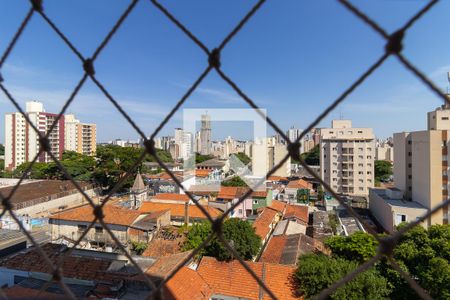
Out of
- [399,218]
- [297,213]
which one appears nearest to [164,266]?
[297,213]

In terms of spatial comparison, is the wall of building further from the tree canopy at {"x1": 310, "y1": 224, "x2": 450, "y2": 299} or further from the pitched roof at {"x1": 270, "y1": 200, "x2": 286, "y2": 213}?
the pitched roof at {"x1": 270, "y1": 200, "x2": 286, "y2": 213}

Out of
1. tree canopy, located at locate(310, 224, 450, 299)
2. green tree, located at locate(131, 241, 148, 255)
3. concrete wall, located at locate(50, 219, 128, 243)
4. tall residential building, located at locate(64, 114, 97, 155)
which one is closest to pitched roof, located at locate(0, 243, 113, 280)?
green tree, located at locate(131, 241, 148, 255)

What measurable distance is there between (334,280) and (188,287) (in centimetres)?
183

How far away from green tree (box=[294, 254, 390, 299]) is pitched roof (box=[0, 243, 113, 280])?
256 cm

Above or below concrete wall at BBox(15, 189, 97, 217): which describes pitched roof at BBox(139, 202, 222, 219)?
above

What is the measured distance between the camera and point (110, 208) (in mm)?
7023

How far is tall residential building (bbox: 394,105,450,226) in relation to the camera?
24.8 ft

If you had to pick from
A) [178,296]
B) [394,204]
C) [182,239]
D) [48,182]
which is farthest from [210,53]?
[48,182]

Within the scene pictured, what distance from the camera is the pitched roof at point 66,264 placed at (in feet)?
11.9

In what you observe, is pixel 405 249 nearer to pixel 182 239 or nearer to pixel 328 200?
pixel 182 239

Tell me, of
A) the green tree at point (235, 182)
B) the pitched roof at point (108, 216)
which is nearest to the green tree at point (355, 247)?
the pitched roof at point (108, 216)

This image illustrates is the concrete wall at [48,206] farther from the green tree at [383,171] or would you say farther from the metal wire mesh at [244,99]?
the green tree at [383,171]

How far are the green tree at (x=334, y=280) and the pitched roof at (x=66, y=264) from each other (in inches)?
101

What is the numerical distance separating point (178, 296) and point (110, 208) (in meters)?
4.09
